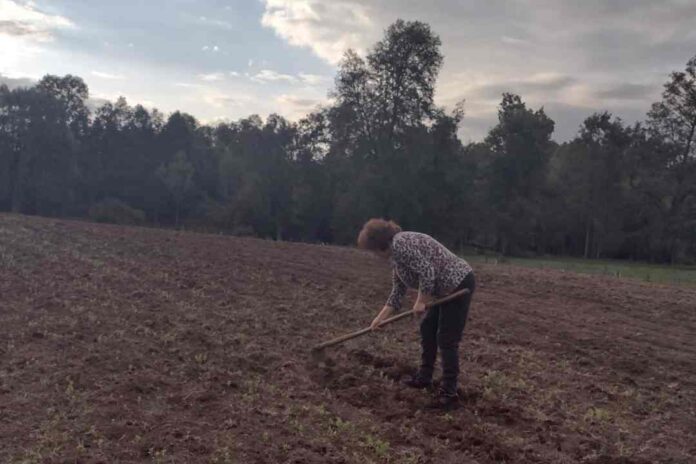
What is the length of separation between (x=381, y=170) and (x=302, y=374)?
3255 cm

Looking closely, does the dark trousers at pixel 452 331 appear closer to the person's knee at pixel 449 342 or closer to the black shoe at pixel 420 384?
the person's knee at pixel 449 342

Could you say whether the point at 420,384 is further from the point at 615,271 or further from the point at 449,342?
the point at 615,271

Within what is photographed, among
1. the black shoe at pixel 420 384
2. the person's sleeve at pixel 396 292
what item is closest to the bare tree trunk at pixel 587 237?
the black shoe at pixel 420 384

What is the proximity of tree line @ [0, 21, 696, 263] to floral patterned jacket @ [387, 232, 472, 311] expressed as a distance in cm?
3216

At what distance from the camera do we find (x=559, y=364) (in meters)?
7.73

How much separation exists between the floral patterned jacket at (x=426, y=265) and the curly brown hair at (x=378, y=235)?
6 centimetres

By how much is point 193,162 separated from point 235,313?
4595cm

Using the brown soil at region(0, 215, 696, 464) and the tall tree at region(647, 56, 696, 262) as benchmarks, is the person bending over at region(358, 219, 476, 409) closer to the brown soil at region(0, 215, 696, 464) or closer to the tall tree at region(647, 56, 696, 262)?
the brown soil at region(0, 215, 696, 464)

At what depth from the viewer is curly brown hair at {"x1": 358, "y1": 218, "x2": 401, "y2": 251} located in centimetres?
602

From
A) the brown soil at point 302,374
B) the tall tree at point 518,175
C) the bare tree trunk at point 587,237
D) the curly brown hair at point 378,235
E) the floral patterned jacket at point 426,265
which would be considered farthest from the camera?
the bare tree trunk at point 587,237

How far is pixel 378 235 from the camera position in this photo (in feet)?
19.8

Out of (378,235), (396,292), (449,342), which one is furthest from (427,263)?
(449,342)

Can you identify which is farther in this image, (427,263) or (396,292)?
(396,292)

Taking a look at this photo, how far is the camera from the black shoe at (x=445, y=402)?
5.94 metres
